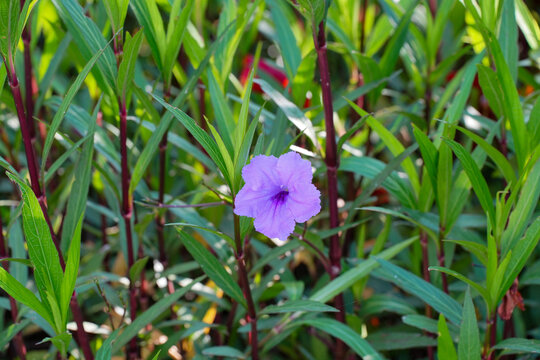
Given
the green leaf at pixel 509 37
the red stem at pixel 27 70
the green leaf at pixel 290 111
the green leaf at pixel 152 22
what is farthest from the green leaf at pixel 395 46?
the red stem at pixel 27 70

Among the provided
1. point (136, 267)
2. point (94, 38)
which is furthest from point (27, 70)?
point (136, 267)

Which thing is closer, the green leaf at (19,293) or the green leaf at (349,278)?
the green leaf at (19,293)

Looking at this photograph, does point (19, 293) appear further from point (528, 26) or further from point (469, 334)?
point (528, 26)

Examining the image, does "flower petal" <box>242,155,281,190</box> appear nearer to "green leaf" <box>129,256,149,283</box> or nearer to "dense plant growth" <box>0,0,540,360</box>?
"dense plant growth" <box>0,0,540,360</box>

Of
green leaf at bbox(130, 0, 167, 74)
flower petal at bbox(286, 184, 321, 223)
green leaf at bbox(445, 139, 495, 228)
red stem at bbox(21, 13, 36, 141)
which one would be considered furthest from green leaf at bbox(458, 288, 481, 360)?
red stem at bbox(21, 13, 36, 141)

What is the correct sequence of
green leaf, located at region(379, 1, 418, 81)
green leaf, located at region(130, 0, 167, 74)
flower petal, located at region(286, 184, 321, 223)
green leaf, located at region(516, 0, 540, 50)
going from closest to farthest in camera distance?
flower petal, located at region(286, 184, 321, 223)
green leaf, located at region(130, 0, 167, 74)
green leaf, located at region(379, 1, 418, 81)
green leaf, located at region(516, 0, 540, 50)

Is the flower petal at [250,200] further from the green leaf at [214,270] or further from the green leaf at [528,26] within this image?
the green leaf at [528,26]
